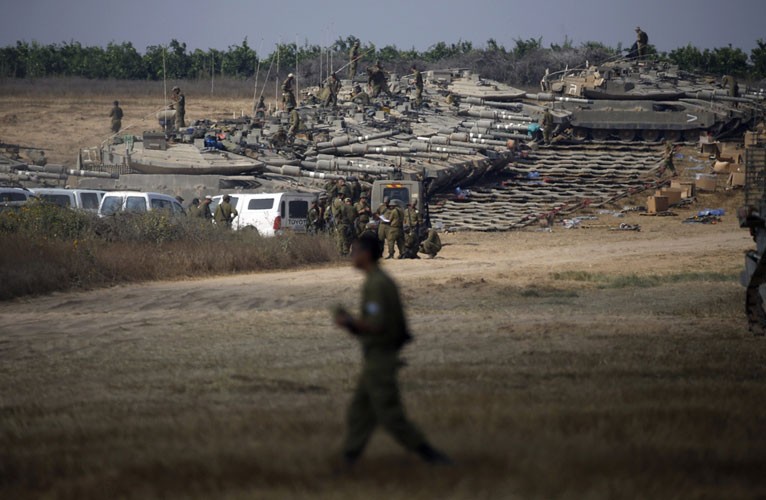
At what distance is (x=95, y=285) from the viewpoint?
61.5 feet

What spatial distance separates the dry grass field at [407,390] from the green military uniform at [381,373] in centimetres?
27

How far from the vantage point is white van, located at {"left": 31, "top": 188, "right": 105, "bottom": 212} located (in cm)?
2661

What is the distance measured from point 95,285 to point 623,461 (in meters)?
13.1

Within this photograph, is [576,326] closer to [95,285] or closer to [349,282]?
[349,282]

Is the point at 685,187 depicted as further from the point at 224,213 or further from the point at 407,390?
the point at 407,390

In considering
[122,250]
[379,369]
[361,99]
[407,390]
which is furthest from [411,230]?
[361,99]

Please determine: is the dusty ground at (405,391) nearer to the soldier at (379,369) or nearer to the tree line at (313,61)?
the soldier at (379,369)

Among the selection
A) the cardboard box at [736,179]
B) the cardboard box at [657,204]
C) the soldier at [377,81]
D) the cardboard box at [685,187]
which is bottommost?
the cardboard box at [657,204]

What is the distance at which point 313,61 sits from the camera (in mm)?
83375

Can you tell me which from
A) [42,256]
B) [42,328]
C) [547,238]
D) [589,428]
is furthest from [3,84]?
[589,428]

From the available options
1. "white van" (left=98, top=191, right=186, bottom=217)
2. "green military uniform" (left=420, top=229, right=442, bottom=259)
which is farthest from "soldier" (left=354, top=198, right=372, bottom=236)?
"white van" (left=98, top=191, right=186, bottom=217)

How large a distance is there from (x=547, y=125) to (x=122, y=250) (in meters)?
28.5

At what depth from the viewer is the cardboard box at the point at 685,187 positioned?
126ft

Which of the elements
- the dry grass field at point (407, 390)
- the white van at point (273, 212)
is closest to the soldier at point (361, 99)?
the white van at point (273, 212)
